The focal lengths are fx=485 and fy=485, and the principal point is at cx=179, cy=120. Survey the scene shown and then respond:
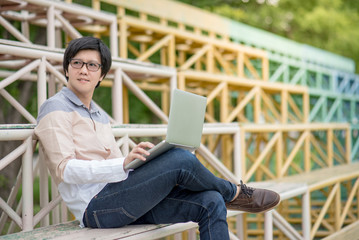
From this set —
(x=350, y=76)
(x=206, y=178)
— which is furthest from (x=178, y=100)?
(x=350, y=76)

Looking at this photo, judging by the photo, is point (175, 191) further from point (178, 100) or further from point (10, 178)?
point (10, 178)

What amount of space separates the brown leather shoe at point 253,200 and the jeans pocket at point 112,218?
0.64 meters

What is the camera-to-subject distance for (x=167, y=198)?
264cm

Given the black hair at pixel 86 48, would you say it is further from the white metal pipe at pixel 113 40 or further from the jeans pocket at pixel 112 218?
the white metal pipe at pixel 113 40

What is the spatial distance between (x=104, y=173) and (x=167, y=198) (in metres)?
0.46

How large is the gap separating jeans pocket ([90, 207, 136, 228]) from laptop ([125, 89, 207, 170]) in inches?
10.2

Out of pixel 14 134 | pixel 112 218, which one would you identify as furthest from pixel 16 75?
pixel 112 218

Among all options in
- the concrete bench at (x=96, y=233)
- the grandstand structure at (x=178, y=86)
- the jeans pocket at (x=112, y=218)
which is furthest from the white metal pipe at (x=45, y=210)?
the jeans pocket at (x=112, y=218)

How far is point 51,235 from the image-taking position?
245 centimetres

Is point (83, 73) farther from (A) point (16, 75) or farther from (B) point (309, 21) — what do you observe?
(B) point (309, 21)

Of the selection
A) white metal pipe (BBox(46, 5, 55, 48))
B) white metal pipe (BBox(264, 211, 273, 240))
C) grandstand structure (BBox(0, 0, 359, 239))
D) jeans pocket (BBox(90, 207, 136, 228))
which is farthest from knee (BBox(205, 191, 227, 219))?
white metal pipe (BBox(46, 5, 55, 48))

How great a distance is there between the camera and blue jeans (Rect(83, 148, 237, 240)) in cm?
244

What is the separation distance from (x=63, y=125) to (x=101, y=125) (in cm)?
38

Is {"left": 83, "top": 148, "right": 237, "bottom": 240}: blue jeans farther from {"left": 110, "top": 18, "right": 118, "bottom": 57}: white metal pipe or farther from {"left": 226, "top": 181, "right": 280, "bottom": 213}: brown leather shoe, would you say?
{"left": 110, "top": 18, "right": 118, "bottom": 57}: white metal pipe
